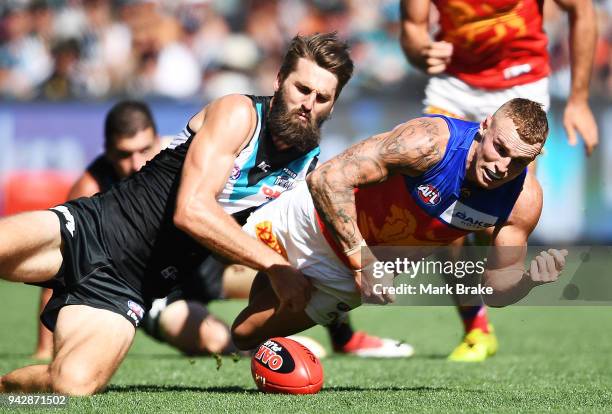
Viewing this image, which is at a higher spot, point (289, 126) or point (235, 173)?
point (289, 126)

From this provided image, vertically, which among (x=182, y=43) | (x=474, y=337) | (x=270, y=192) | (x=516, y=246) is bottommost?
(x=182, y=43)

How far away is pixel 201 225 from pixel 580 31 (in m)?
3.17

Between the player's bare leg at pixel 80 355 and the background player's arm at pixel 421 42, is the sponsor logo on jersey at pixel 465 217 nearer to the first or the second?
the player's bare leg at pixel 80 355

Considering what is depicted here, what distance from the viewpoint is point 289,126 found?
555 cm

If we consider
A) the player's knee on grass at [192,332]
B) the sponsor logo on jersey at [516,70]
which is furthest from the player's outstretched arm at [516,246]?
the player's knee on grass at [192,332]

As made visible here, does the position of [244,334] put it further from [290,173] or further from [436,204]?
[436,204]

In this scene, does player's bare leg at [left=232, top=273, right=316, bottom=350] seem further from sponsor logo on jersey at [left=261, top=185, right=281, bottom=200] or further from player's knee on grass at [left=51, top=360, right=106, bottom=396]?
player's knee on grass at [left=51, top=360, right=106, bottom=396]

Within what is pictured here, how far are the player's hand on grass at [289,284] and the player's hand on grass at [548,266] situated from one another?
1139 millimetres

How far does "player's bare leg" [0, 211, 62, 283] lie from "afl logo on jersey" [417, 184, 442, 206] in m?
1.93

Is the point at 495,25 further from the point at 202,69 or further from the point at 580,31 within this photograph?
the point at 202,69

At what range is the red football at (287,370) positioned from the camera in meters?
5.25

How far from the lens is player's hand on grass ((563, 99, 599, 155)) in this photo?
271 inches

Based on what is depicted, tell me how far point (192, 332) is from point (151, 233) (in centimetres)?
173

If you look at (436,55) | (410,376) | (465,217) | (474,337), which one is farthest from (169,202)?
(474,337)
